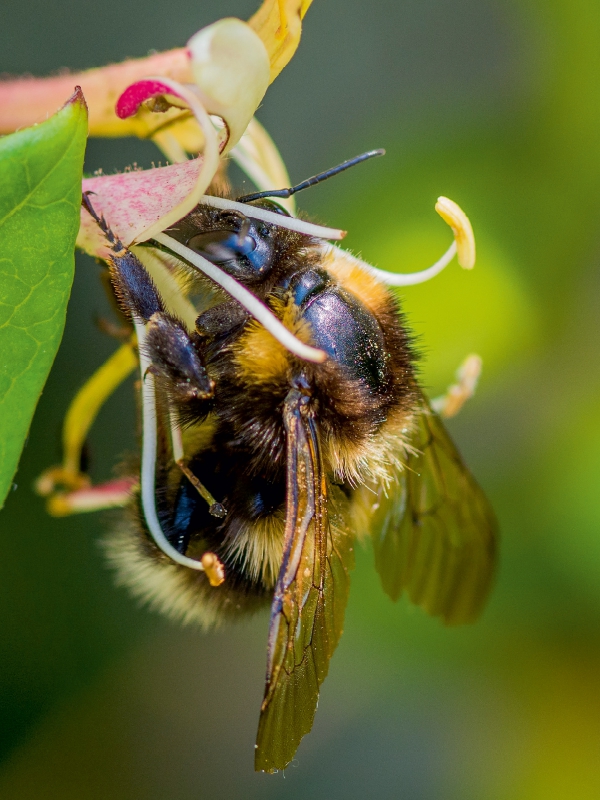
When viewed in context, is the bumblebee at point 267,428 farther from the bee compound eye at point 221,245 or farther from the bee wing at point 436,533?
the bee wing at point 436,533

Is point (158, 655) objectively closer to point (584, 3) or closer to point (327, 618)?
point (327, 618)

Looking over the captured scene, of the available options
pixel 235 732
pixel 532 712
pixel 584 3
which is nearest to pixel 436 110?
pixel 584 3

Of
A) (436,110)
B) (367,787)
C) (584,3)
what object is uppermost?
(584,3)

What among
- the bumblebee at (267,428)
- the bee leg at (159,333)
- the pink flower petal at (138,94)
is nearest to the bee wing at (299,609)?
the bumblebee at (267,428)

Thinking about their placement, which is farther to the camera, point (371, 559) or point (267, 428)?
point (371, 559)

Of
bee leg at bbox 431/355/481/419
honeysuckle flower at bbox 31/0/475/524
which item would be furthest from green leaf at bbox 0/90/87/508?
bee leg at bbox 431/355/481/419

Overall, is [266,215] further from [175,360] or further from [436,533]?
[436,533]

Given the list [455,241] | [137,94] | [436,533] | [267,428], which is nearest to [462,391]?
[436,533]

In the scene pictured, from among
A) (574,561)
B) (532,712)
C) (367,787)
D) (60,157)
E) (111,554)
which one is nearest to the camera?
(60,157)
